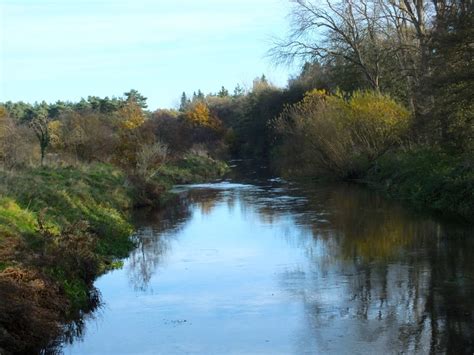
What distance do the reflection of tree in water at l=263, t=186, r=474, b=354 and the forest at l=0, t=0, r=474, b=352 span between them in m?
4.14

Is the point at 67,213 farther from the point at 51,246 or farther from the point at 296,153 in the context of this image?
the point at 296,153

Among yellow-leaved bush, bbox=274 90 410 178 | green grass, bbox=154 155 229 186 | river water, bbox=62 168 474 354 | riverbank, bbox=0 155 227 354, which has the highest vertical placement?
yellow-leaved bush, bbox=274 90 410 178

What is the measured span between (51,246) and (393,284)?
23.9 ft

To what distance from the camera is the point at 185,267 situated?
15992 millimetres

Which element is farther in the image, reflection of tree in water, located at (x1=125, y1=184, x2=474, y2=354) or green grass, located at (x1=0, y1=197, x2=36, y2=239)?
green grass, located at (x1=0, y1=197, x2=36, y2=239)

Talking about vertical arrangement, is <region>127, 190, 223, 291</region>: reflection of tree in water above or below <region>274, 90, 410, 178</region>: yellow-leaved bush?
below

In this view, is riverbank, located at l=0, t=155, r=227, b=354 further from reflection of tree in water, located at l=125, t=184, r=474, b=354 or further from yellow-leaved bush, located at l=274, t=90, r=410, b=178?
yellow-leaved bush, located at l=274, t=90, r=410, b=178

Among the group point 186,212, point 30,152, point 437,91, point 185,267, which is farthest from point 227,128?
point 185,267

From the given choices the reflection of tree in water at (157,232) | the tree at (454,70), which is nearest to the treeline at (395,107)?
the tree at (454,70)

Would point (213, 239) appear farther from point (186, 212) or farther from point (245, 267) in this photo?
point (186, 212)

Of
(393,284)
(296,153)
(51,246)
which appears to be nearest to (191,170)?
(296,153)

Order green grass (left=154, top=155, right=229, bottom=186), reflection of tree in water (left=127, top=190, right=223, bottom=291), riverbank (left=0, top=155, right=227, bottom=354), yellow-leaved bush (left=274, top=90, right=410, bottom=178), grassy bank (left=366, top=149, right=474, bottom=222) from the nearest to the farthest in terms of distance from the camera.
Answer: riverbank (left=0, top=155, right=227, bottom=354)
reflection of tree in water (left=127, top=190, right=223, bottom=291)
grassy bank (left=366, top=149, right=474, bottom=222)
yellow-leaved bush (left=274, top=90, right=410, bottom=178)
green grass (left=154, top=155, right=229, bottom=186)

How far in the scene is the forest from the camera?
1284cm

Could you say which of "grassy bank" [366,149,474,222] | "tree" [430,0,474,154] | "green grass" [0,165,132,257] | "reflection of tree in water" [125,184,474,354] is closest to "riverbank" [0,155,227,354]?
"green grass" [0,165,132,257]
